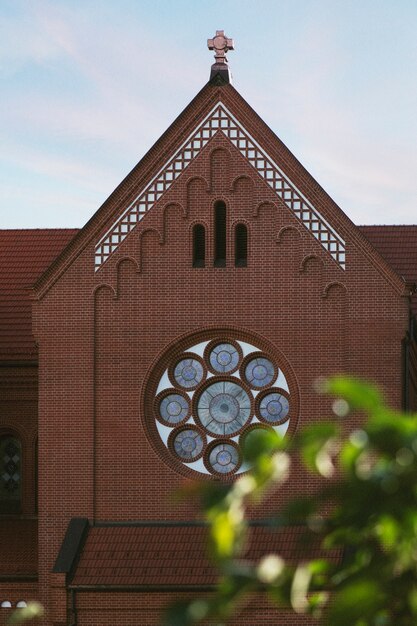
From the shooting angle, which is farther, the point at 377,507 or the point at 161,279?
the point at 161,279

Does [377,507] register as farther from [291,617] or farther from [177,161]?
[177,161]

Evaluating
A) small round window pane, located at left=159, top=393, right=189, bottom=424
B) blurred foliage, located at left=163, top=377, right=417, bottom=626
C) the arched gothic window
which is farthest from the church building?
blurred foliage, located at left=163, top=377, right=417, bottom=626

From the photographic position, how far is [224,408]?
30031mm

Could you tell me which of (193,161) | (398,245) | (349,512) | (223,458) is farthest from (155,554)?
(349,512)

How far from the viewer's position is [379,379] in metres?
29.5

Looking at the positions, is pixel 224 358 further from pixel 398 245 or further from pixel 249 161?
pixel 398 245

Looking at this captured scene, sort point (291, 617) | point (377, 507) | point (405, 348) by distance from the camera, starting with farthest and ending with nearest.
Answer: point (405, 348) < point (291, 617) < point (377, 507)

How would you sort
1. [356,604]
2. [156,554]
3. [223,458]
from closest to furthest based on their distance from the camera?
1. [356,604]
2. [156,554]
3. [223,458]

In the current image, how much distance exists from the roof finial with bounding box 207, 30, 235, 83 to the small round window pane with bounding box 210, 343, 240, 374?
5.05 metres

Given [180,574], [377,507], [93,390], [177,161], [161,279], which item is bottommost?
[377,507]

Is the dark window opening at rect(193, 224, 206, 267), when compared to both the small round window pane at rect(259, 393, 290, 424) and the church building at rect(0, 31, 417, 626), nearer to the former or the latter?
the church building at rect(0, 31, 417, 626)

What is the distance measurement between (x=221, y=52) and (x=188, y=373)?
635 cm

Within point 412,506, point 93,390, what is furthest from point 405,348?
point 412,506

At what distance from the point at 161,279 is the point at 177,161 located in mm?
2243
